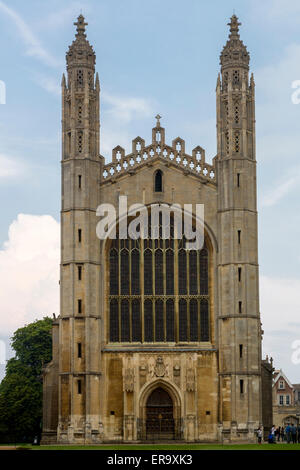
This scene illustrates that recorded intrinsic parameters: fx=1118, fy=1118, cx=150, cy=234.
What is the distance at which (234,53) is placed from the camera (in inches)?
2486

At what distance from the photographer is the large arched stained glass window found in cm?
6112

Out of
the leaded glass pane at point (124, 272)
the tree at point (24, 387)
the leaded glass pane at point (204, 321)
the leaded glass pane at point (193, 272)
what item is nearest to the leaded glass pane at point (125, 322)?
the leaded glass pane at point (124, 272)

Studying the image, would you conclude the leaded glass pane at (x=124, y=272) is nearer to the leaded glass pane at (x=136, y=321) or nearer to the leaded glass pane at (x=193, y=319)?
the leaded glass pane at (x=136, y=321)

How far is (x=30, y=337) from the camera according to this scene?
8112 cm

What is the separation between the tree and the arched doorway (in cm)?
1268

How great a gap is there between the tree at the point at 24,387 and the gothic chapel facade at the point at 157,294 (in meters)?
11.1

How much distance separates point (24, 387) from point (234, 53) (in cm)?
2627

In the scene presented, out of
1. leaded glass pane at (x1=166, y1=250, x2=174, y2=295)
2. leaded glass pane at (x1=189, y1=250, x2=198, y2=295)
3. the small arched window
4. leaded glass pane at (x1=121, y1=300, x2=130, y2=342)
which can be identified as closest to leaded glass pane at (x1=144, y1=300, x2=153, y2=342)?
leaded glass pane at (x1=121, y1=300, x2=130, y2=342)

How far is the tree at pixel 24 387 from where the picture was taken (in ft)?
238

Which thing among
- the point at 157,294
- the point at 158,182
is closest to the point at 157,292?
the point at 157,294

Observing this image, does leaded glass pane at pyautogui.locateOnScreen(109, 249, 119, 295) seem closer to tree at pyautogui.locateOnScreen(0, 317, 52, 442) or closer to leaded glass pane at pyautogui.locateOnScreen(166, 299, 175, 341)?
leaded glass pane at pyautogui.locateOnScreen(166, 299, 175, 341)
